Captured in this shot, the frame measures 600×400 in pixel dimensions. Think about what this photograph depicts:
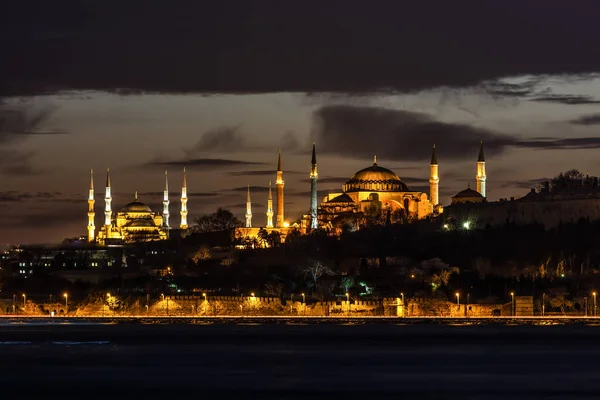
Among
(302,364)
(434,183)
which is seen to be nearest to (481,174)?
(434,183)

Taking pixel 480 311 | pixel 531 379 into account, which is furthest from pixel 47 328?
pixel 531 379

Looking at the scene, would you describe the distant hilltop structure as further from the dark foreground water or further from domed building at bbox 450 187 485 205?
the dark foreground water

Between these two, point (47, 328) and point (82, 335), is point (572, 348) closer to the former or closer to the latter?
point (82, 335)

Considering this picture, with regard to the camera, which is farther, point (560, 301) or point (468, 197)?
point (468, 197)

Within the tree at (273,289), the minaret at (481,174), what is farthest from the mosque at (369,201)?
the tree at (273,289)

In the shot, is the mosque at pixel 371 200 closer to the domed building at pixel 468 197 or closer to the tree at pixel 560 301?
the domed building at pixel 468 197

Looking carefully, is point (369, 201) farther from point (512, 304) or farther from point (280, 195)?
point (512, 304)

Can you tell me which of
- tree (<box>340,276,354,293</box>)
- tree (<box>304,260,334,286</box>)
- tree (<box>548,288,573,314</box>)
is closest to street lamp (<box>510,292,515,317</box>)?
tree (<box>548,288,573,314</box>)
